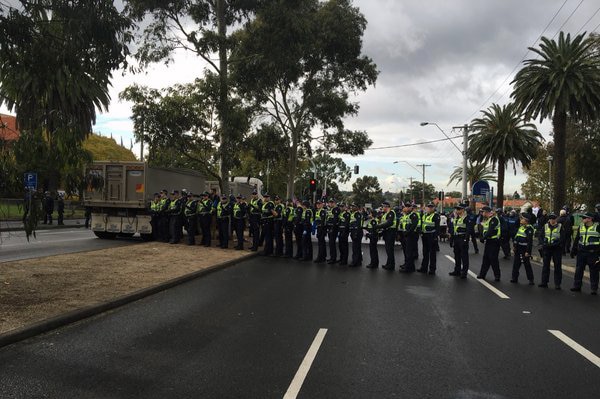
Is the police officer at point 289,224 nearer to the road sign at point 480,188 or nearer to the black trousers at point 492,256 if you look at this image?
the black trousers at point 492,256

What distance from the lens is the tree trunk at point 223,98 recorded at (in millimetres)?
18078

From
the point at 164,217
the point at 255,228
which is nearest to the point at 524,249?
the point at 255,228

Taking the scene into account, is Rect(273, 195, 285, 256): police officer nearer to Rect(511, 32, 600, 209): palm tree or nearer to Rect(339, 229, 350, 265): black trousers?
Rect(339, 229, 350, 265): black trousers

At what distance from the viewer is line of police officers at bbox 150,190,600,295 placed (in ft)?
38.2

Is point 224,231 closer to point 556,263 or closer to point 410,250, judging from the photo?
point 410,250

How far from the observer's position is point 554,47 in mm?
26188

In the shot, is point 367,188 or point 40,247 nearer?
point 40,247

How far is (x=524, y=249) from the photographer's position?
1220 cm

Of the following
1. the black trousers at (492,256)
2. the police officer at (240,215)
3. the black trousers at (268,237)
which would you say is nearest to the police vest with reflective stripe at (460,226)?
the black trousers at (492,256)

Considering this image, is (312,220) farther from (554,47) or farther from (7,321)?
(554,47)

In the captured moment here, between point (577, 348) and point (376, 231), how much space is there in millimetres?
8471

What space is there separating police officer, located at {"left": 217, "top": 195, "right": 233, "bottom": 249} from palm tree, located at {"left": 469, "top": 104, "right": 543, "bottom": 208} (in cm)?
2639

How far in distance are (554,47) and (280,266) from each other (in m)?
20.6

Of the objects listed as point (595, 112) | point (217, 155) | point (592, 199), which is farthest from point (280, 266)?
point (592, 199)
